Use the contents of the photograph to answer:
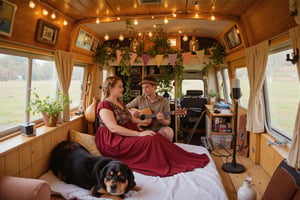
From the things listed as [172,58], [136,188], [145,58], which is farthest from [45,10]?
[172,58]

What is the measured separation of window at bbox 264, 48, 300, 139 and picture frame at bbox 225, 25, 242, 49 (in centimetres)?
71

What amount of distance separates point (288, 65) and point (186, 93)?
3123 mm

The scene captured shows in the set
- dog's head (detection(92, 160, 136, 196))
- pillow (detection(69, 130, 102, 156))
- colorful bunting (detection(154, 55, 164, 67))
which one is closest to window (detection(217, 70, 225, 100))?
colorful bunting (detection(154, 55, 164, 67))

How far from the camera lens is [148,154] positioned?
8.05 feet

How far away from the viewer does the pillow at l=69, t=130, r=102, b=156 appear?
8.80ft

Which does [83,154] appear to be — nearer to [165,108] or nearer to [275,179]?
[165,108]

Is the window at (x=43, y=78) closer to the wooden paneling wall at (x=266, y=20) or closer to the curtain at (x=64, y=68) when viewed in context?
the curtain at (x=64, y=68)

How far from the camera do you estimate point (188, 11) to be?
297 cm

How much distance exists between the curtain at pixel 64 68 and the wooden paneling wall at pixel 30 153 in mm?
468

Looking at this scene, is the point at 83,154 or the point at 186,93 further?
the point at 186,93

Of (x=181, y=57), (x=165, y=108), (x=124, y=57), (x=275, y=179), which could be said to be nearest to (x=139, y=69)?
(x=124, y=57)

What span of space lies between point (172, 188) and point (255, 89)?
1.86 m

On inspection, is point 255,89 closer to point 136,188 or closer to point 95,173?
point 136,188

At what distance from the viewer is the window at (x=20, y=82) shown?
225 cm
